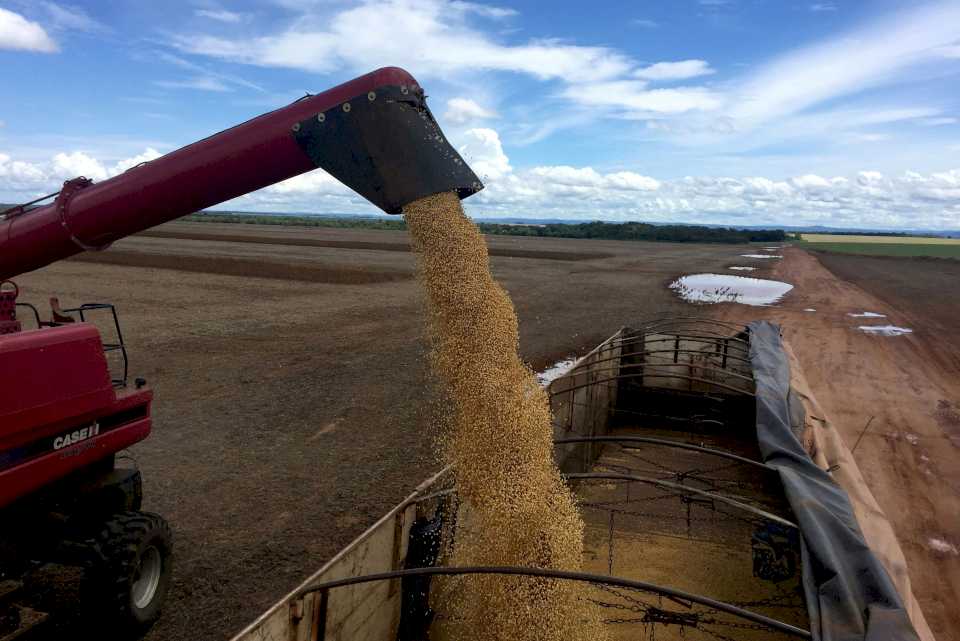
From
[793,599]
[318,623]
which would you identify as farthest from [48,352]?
[793,599]

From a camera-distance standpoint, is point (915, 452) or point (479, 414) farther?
point (915, 452)

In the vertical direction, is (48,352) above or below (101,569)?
above

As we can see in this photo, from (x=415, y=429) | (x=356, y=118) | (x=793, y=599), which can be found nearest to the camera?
(x=356, y=118)

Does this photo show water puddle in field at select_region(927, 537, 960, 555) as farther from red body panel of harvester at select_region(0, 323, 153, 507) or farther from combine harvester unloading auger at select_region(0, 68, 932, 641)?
red body panel of harvester at select_region(0, 323, 153, 507)

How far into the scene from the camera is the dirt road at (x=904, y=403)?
20.4 ft

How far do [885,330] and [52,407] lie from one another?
63.9 ft

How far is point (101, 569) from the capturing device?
14.0ft

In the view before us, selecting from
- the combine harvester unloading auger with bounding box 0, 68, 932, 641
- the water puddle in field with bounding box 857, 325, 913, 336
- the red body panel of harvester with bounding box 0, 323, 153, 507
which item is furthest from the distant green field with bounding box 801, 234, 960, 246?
the red body panel of harvester with bounding box 0, 323, 153, 507

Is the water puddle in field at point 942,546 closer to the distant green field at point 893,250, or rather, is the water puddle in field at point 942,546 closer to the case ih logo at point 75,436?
the case ih logo at point 75,436

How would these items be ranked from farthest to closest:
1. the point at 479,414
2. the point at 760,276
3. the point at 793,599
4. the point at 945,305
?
the point at 760,276, the point at 945,305, the point at 793,599, the point at 479,414

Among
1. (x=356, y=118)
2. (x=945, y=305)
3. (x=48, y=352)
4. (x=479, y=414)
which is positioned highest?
(x=356, y=118)

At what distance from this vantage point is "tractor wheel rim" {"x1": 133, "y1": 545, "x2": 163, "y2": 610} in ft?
15.0

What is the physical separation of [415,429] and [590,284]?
18.5 m

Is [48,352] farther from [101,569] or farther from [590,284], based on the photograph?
[590,284]
